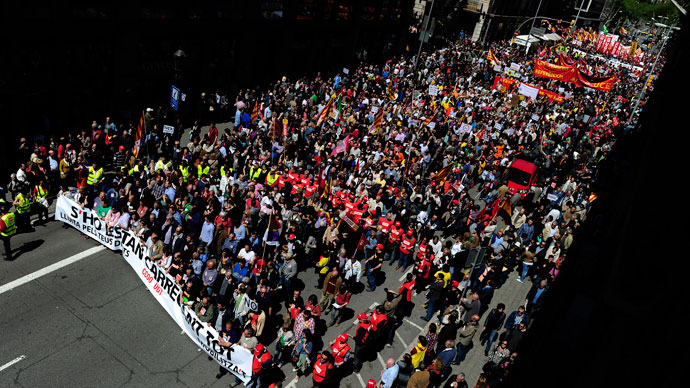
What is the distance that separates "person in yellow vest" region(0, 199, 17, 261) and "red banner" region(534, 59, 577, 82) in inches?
1325

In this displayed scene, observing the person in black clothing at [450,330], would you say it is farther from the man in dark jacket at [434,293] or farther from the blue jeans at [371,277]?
the blue jeans at [371,277]

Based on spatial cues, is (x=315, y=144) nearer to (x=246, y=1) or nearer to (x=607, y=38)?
(x=246, y=1)

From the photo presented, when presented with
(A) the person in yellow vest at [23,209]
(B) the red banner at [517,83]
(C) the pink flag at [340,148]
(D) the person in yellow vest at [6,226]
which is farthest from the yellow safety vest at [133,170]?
(B) the red banner at [517,83]

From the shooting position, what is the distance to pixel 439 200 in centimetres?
1648

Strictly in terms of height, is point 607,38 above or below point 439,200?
above

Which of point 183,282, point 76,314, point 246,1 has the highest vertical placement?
point 246,1

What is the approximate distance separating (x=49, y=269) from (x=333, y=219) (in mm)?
7651

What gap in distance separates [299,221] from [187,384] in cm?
537

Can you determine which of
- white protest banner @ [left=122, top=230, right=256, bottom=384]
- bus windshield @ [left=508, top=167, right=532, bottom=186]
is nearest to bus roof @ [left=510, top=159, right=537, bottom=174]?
bus windshield @ [left=508, top=167, right=532, bottom=186]

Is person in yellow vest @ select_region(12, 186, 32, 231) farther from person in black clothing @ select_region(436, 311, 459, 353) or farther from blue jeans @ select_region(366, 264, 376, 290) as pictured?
person in black clothing @ select_region(436, 311, 459, 353)

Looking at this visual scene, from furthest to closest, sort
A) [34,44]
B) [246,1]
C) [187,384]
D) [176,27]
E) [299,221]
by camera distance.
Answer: [246,1] < [176,27] < [34,44] < [299,221] < [187,384]

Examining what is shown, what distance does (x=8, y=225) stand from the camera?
11.6 m

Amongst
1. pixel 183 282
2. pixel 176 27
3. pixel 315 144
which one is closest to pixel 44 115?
pixel 176 27

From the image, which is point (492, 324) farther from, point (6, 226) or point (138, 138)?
point (138, 138)
